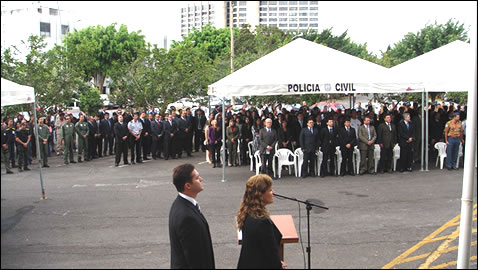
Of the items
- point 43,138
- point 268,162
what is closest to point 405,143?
point 268,162

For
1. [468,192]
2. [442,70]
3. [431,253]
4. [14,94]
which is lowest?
[431,253]

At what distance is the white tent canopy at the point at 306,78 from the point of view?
1299 centimetres

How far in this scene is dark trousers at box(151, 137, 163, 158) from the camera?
1772cm

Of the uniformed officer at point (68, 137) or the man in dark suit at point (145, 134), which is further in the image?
the man in dark suit at point (145, 134)

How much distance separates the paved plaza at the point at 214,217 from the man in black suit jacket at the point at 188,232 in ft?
7.70

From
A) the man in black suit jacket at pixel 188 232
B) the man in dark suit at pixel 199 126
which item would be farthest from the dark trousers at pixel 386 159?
the man in black suit jacket at pixel 188 232

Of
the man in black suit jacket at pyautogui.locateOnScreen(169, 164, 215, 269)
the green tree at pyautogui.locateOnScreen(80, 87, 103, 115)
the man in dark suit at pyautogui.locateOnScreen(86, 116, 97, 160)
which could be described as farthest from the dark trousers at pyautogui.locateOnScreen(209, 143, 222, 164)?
the green tree at pyautogui.locateOnScreen(80, 87, 103, 115)

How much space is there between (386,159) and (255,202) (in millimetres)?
10830

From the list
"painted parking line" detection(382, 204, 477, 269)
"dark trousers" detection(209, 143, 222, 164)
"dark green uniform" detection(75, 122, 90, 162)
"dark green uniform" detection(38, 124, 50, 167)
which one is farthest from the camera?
"dark green uniform" detection(75, 122, 90, 162)

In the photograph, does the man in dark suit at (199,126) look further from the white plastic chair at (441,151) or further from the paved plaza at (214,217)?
the white plastic chair at (441,151)

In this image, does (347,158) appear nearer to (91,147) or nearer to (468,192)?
(468,192)

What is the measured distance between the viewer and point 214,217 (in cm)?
924

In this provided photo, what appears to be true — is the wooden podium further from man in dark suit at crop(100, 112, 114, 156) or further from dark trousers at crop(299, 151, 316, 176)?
man in dark suit at crop(100, 112, 114, 156)

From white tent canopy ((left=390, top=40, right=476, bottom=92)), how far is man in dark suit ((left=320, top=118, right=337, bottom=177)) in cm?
238
